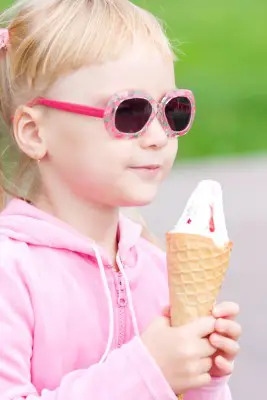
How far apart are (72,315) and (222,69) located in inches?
391

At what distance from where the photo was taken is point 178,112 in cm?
291

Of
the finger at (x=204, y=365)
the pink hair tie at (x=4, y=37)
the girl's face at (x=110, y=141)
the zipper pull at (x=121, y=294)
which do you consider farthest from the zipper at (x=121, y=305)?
the pink hair tie at (x=4, y=37)

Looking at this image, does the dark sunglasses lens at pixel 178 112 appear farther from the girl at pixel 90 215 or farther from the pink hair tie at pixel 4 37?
the pink hair tie at pixel 4 37

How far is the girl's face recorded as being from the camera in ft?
9.27

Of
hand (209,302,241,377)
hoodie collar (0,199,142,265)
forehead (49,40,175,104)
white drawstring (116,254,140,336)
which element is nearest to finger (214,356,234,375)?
hand (209,302,241,377)

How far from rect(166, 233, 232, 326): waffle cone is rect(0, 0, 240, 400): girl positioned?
47mm

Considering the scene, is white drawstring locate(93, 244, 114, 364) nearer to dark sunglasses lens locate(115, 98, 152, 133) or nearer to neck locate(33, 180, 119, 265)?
neck locate(33, 180, 119, 265)

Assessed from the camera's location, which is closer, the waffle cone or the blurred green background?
the waffle cone

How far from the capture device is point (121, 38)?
112 inches

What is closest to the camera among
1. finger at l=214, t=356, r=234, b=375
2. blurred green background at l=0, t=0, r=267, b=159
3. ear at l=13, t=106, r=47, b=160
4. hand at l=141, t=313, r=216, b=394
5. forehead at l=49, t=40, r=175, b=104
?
hand at l=141, t=313, r=216, b=394

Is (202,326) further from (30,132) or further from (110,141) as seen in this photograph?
(30,132)

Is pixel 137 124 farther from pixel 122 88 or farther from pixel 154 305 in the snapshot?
pixel 154 305

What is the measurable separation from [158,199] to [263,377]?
108 inches

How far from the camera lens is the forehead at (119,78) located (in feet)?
9.26
